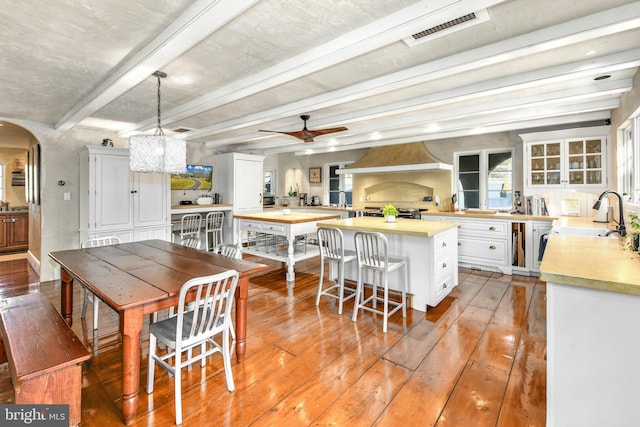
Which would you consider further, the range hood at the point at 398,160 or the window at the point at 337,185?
the window at the point at 337,185

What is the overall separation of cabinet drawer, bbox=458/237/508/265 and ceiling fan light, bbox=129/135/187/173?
440 cm

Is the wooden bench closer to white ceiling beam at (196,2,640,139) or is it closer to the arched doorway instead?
white ceiling beam at (196,2,640,139)

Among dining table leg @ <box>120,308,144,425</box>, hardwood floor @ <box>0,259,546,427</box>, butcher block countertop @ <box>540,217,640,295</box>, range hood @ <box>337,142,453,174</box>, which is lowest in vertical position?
hardwood floor @ <box>0,259,546,427</box>

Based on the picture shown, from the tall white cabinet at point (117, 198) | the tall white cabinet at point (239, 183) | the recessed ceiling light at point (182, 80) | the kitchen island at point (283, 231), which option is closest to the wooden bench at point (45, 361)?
the recessed ceiling light at point (182, 80)

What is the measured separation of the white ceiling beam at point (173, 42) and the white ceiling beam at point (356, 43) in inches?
31.4

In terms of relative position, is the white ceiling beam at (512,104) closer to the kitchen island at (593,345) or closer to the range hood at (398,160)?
the range hood at (398,160)

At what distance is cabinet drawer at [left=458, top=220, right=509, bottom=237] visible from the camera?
4.71m

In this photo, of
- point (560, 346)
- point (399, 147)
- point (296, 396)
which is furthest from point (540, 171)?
point (296, 396)

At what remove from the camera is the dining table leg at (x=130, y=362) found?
1721mm

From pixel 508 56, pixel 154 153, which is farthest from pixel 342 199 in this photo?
pixel 508 56

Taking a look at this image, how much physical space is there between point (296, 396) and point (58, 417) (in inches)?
50.5

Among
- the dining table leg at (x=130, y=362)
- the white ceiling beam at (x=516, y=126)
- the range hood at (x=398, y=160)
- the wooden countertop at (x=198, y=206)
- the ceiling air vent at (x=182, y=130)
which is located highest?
the ceiling air vent at (x=182, y=130)

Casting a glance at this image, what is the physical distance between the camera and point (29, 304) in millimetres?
2328

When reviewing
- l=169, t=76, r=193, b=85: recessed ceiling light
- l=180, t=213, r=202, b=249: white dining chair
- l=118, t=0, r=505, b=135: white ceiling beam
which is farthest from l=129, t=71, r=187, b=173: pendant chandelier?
l=180, t=213, r=202, b=249: white dining chair
